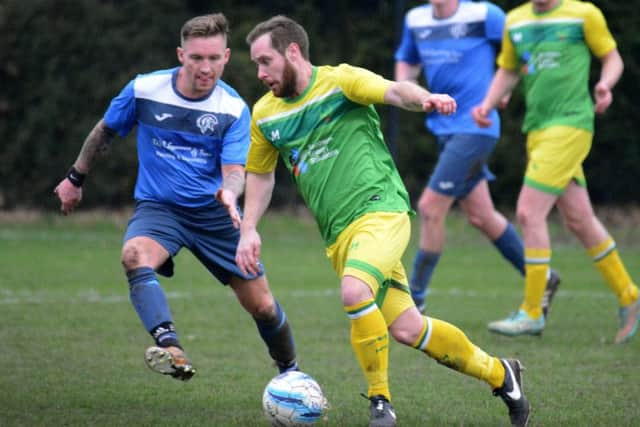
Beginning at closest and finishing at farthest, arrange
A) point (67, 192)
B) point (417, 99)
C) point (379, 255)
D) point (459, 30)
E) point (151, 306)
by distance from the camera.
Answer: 1. point (417, 99)
2. point (379, 255)
3. point (151, 306)
4. point (67, 192)
5. point (459, 30)

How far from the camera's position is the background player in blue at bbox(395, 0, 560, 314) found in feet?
29.8

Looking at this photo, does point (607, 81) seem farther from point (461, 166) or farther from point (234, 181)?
point (234, 181)

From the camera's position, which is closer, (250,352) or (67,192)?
(67,192)

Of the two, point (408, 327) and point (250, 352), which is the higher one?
point (408, 327)

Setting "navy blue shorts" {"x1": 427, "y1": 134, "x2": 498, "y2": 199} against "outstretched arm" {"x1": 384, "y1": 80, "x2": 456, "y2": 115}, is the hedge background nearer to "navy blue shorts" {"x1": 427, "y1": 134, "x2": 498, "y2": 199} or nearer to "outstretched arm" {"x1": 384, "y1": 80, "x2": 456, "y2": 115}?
"navy blue shorts" {"x1": 427, "y1": 134, "x2": 498, "y2": 199}

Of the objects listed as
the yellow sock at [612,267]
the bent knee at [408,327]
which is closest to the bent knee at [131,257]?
the bent knee at [408,327]

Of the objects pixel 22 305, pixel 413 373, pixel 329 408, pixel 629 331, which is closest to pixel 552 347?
pixel 629 331

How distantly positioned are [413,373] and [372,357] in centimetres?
178

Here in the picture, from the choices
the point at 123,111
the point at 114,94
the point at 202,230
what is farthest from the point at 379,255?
the point at 114,94

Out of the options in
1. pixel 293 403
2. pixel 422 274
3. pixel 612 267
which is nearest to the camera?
pixel 293 403

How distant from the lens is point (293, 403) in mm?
5301

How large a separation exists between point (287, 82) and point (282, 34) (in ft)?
0.76

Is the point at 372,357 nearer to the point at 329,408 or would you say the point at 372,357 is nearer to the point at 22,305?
the point at 329,408

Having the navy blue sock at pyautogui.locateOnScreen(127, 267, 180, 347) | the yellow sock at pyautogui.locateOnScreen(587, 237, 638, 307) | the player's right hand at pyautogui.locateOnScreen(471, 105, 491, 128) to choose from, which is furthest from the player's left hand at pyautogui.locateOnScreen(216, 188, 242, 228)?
the yellow sock at pyautogui.locateOnScreen(587, 237, 638, 307)
